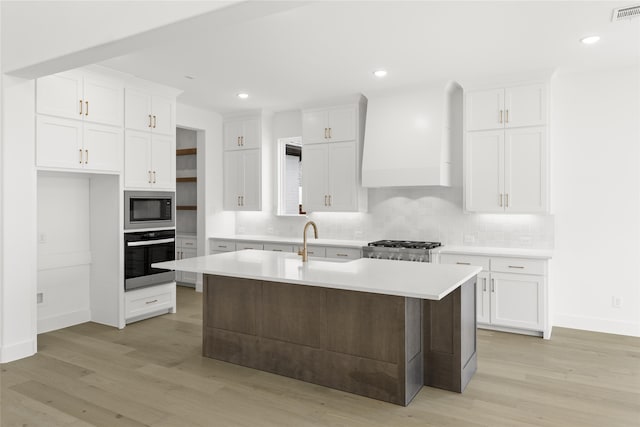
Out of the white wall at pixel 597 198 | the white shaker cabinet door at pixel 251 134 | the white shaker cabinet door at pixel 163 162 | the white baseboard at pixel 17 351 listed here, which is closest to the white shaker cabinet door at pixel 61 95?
the white shaker cabinet door at pixel 163 162

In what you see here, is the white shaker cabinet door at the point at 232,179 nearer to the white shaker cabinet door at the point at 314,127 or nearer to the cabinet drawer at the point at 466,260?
the white shaker cabinet door at the point at 314,127

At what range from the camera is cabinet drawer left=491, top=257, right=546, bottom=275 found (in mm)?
4508

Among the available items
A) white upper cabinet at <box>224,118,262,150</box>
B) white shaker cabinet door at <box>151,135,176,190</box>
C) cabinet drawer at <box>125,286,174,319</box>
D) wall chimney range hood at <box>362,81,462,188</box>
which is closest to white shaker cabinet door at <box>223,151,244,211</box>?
white upper cabinet at <box>224,118,262,150</box>

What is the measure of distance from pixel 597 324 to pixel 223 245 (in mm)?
4973

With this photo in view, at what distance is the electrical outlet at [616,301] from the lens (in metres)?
4.69

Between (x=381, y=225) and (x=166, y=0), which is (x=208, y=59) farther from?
(x=381, y=225)

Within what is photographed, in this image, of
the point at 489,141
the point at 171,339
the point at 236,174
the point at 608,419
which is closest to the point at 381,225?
the point at 489,141

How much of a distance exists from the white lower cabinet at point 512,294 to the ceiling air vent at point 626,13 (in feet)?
7.52

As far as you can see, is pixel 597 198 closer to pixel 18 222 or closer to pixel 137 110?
pixel 137 110

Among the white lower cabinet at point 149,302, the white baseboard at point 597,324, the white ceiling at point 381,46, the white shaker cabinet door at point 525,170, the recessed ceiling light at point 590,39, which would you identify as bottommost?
the white baseboard at point 597,324

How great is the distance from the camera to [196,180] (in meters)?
7.34

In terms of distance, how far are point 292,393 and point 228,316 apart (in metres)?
0.97

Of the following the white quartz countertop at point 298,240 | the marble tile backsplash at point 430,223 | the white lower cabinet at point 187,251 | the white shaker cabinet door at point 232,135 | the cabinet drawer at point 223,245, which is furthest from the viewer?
the white lower cabinet at point 187,251

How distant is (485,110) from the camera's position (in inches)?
197
